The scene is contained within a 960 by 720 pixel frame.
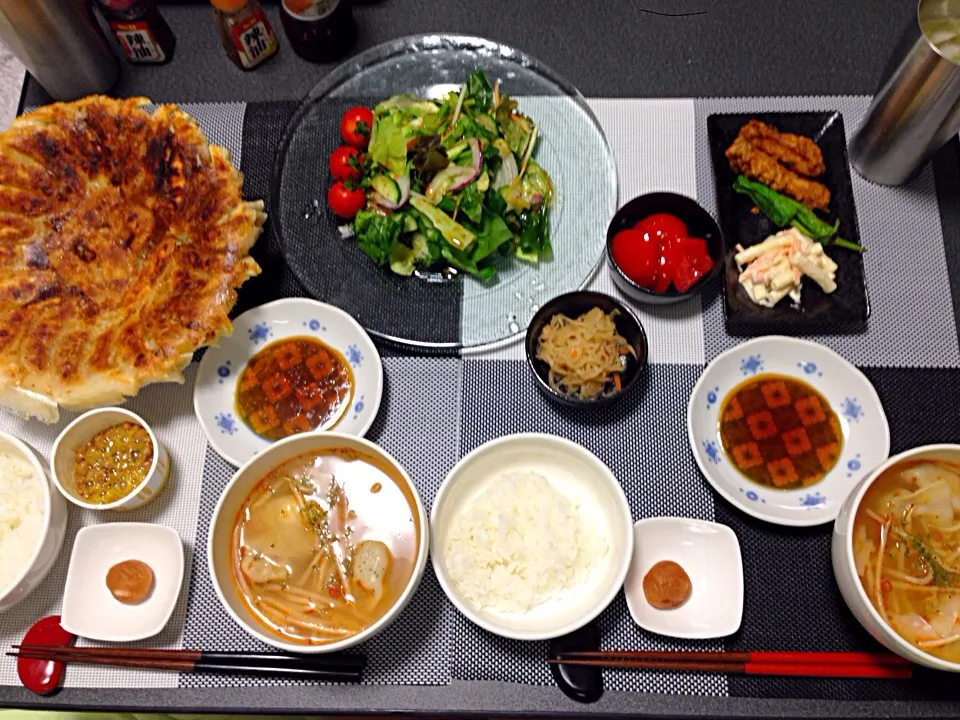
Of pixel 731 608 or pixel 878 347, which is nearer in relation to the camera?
pixel 731 608

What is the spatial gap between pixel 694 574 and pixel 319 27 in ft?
7.21

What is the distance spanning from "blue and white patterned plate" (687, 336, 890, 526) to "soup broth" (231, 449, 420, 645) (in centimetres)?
88

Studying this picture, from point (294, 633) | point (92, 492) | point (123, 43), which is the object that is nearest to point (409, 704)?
point (294, 633)

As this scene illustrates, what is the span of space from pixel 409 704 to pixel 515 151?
169 cm

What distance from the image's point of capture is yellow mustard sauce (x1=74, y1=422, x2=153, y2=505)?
2.03 meters

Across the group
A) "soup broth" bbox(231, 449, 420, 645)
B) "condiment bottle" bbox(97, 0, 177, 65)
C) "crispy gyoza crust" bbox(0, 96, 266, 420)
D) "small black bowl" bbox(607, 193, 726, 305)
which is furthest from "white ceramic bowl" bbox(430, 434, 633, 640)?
"condiment bottle" bbox(97, 0, 177, 65)

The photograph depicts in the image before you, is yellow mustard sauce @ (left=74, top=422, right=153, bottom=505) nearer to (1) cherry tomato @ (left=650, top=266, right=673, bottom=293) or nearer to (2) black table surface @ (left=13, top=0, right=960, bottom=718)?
(2) black table surface @ (left=13, top=0, right=960, bottom=718)

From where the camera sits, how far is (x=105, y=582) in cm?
197

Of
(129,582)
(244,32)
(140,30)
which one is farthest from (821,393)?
(140,30)

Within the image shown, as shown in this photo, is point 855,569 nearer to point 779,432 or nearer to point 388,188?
point 779,432

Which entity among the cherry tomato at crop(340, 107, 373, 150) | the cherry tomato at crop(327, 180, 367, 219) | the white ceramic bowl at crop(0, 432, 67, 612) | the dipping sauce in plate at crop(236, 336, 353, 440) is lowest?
the dipping sauce in plate at crop(236, 336, 353, 440)

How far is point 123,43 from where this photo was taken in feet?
8.59

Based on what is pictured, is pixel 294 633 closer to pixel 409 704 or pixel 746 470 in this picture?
pixel 409 704

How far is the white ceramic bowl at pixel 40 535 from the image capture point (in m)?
1.88
